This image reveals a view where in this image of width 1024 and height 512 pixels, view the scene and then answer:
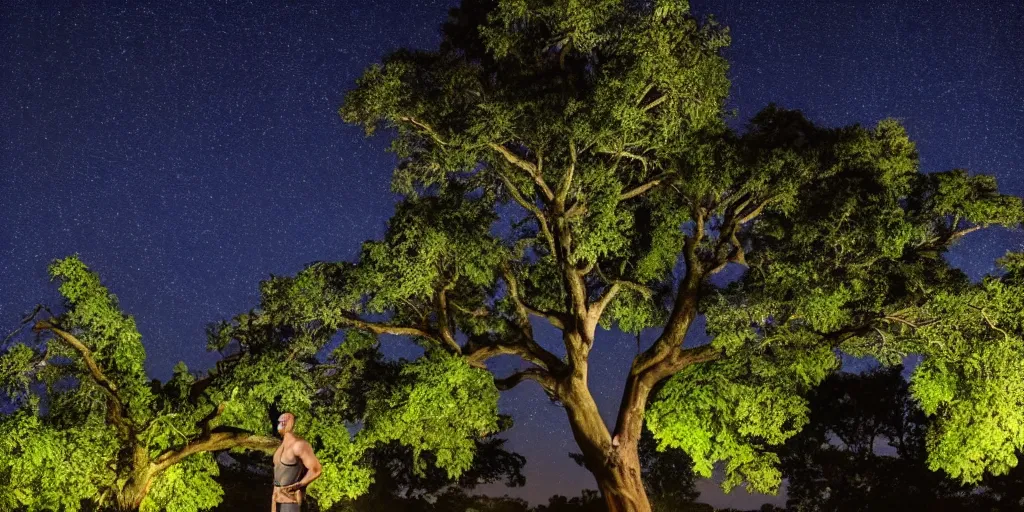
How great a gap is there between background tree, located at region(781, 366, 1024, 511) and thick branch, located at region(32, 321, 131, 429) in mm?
20951

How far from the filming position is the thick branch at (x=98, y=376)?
50.3 feet

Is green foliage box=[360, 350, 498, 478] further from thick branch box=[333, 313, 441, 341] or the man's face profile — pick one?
the man's face profile

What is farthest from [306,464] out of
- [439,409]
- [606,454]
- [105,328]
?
[606,454]

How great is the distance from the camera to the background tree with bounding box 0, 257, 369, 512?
1462cm

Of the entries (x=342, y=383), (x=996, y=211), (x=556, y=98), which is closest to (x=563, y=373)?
(x=342, y=383)

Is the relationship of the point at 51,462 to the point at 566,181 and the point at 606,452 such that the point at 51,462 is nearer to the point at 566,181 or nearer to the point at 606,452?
the point at 606,452

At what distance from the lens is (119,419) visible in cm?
1581

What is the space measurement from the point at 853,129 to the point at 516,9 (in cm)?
674

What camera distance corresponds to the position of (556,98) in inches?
649

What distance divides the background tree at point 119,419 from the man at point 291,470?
8.39 meters

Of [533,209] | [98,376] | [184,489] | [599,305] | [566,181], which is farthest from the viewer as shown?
[599,305]

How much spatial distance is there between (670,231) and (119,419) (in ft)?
37.4

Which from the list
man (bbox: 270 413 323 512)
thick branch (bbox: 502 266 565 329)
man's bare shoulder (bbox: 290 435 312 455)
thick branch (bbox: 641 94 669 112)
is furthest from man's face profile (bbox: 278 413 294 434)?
thick branch (bbox: 502 266 565 329)

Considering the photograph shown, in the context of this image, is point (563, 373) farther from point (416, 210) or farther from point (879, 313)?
point (879, 313)
